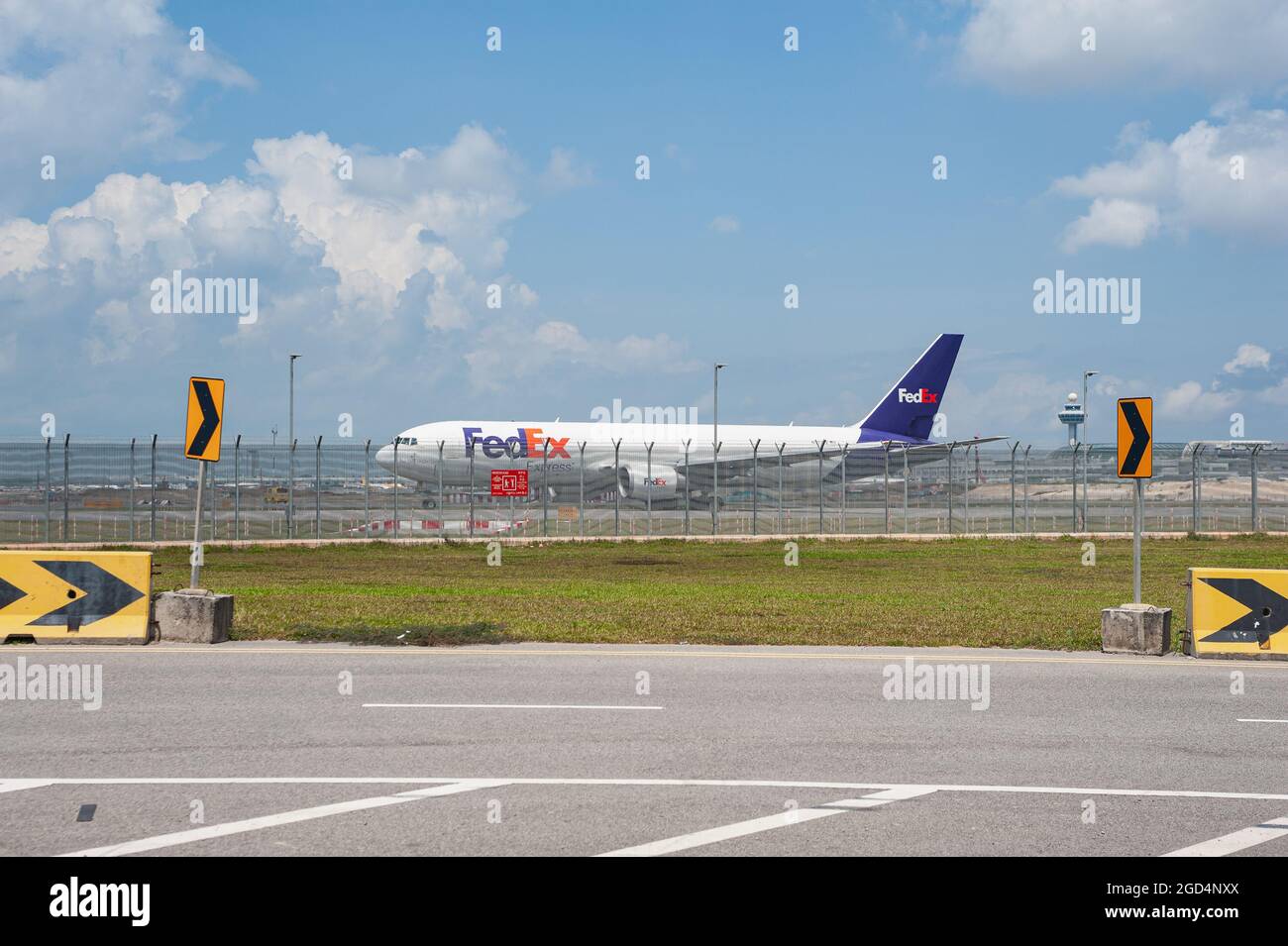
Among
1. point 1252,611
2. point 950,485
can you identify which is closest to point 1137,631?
point 1252,611

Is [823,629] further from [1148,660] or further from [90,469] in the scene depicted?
[90,469]

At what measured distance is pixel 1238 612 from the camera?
13.6m

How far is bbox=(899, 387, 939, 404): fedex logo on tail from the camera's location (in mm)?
61219

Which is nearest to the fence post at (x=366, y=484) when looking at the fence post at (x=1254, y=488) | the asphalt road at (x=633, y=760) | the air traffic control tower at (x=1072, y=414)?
the asphalt road at (x=633, y=760)

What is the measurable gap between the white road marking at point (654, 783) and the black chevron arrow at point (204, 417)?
695cm

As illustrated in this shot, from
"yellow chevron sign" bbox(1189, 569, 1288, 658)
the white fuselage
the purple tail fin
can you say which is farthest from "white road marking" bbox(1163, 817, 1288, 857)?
the purple tail fin

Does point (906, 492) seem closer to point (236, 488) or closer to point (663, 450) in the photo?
point (663, 450)

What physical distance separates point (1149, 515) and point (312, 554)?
28476 millimetres

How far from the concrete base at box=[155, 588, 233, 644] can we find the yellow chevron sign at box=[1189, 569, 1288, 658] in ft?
35.0

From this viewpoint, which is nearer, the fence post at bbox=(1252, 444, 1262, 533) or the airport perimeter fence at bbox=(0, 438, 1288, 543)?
the airport perimeter fence at bbox=(0, 438, 1288, 543)

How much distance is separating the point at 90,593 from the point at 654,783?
8638mm

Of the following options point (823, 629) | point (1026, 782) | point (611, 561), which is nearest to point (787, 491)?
point (611, 561)

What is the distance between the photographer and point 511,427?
52312 millimetres

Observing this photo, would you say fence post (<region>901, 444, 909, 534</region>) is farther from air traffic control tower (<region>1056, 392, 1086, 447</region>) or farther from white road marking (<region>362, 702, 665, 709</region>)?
air traffic control tower (<region>1056, 392, 1086, 447</region>)
